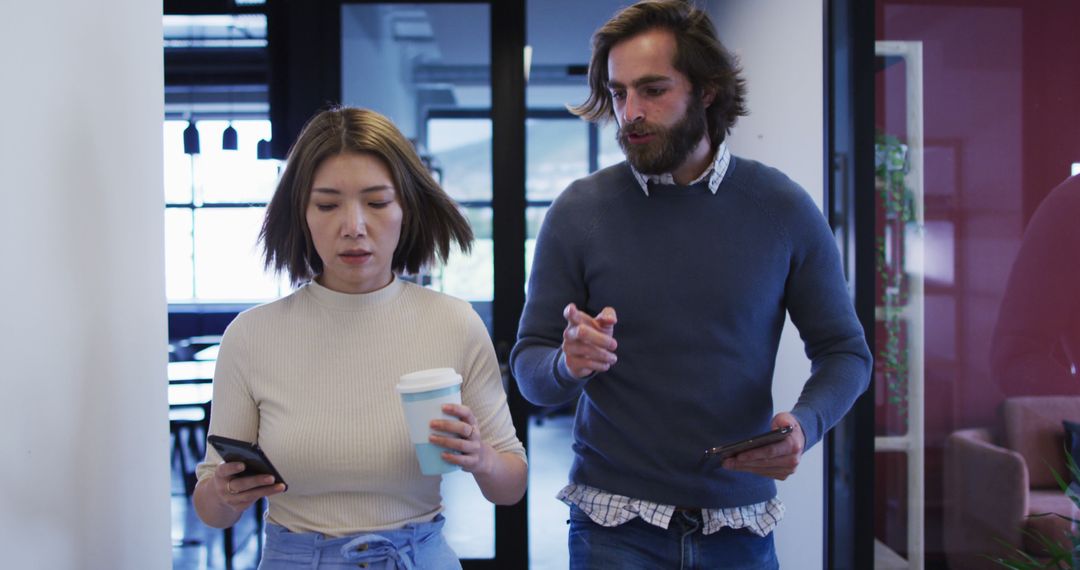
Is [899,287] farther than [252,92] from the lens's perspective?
No

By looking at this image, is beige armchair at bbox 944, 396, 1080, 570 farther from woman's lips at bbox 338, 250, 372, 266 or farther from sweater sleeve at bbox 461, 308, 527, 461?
woman's lips at bbox 338, 250, 372, 266

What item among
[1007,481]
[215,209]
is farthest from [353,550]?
[215,209]

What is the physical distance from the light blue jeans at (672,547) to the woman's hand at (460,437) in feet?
1.37

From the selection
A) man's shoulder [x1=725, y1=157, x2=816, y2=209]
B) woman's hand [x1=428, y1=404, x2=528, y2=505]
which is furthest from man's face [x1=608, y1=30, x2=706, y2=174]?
woman's hand [x1=428, y1=404, x2=528, y2=505]

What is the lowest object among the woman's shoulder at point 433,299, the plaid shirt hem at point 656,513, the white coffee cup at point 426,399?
the plaid shirt hem at point 656,513

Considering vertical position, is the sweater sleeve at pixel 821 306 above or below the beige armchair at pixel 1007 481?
above

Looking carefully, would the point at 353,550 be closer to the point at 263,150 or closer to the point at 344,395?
the point at 344,395

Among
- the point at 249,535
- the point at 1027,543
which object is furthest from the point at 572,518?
the point at 249,535

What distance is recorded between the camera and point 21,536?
1093mm

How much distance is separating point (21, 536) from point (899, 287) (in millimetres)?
2270

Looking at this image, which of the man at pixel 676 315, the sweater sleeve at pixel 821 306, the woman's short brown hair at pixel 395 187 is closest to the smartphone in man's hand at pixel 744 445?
the man at pixel 676 315

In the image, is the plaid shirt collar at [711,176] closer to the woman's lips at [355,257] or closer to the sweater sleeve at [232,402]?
the woman's lips at [355,257]

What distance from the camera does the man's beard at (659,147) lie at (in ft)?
4.91

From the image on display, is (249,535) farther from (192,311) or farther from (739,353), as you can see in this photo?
(739,353)
